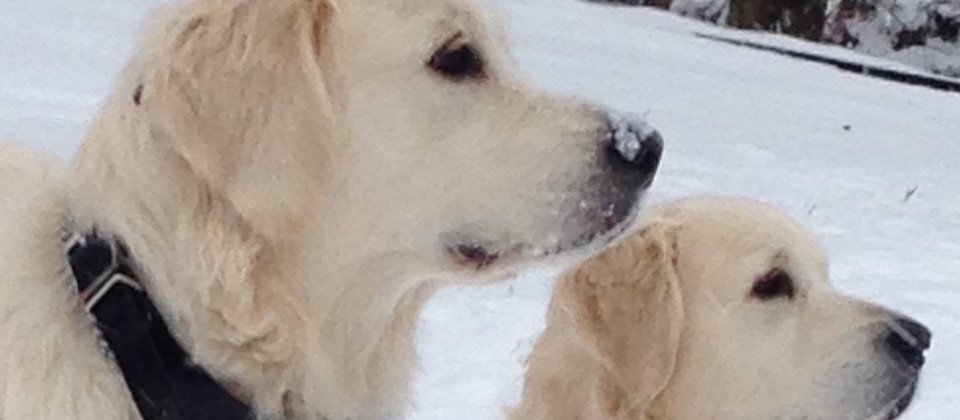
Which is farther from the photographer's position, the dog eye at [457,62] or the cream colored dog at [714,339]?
the cream colored dog at [714,339]

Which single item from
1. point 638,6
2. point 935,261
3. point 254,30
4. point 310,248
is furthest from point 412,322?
point 638,6

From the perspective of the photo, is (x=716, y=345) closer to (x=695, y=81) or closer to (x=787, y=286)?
(x=787, y=286)

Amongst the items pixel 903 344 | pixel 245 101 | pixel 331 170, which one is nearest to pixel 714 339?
pixel 903 344

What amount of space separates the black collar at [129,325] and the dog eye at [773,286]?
137 cm

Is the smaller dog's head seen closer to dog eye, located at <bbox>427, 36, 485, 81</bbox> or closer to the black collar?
dog eye, located at <bbox>427, 36, 485, 81</bbox>

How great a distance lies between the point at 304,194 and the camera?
262 cm

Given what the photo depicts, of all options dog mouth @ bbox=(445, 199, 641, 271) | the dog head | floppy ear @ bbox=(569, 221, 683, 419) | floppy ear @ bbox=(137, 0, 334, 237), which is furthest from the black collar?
floppy ear @ bbox=(569, 221, 683, 419)

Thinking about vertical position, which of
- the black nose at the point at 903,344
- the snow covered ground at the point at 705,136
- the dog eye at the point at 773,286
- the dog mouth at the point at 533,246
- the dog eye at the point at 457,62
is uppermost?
the dog eye at the point at 457,62

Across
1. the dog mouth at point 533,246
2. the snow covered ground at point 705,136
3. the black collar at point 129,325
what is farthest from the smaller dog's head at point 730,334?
the black collar at point 129,325

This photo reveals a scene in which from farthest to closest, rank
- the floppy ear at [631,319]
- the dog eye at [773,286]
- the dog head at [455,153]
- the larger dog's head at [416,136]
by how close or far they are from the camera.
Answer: the dog eye at [773,286] < the floppy ear at [631,319] < the dog head at [455,153] < the larger dog's head at [416,136]

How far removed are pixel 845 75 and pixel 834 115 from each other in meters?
1.26

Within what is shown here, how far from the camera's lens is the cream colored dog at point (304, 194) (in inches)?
98.4

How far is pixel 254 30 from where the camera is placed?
8.41 ft

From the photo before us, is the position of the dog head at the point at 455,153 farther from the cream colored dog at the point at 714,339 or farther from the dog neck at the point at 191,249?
the cream colored dog at the point at 714,339
